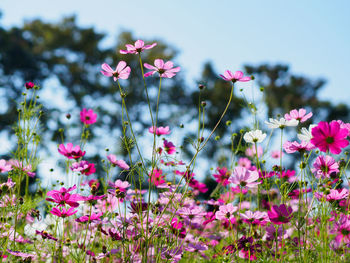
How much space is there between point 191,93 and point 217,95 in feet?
3.64

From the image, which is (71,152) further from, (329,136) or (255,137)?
(329,136)

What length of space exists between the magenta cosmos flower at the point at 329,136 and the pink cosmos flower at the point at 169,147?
885 millimetres

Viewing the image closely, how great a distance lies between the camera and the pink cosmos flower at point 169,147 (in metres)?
1.91

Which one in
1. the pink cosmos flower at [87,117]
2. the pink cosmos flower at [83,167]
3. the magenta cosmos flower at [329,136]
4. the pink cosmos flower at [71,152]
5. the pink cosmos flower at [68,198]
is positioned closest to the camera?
the magenta cosmos flower at [329,136]

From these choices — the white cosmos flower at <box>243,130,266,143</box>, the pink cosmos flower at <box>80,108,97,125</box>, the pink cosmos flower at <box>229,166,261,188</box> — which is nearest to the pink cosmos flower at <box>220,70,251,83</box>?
the white cosmos flower at <box>243,130,266,143</box>

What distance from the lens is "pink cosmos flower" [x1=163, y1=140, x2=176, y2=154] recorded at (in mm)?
1913

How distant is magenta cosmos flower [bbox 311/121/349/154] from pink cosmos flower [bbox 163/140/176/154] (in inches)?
34.8

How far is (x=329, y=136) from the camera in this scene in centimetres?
119

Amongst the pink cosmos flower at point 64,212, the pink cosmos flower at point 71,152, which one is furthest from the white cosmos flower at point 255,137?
the pink cosmos flower at point 71,152

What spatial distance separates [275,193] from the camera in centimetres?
260

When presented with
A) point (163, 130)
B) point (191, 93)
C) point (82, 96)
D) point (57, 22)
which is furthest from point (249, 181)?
point (57, 22)

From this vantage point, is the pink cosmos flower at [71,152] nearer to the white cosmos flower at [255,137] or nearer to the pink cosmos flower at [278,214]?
the white cosmos flower at [255,137]

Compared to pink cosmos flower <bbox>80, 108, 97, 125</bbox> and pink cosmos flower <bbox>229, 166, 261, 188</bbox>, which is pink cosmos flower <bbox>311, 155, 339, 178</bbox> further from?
pink cosmos flower <bbox>80, 108, 97, 125</bbox>

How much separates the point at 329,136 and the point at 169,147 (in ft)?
3.00
